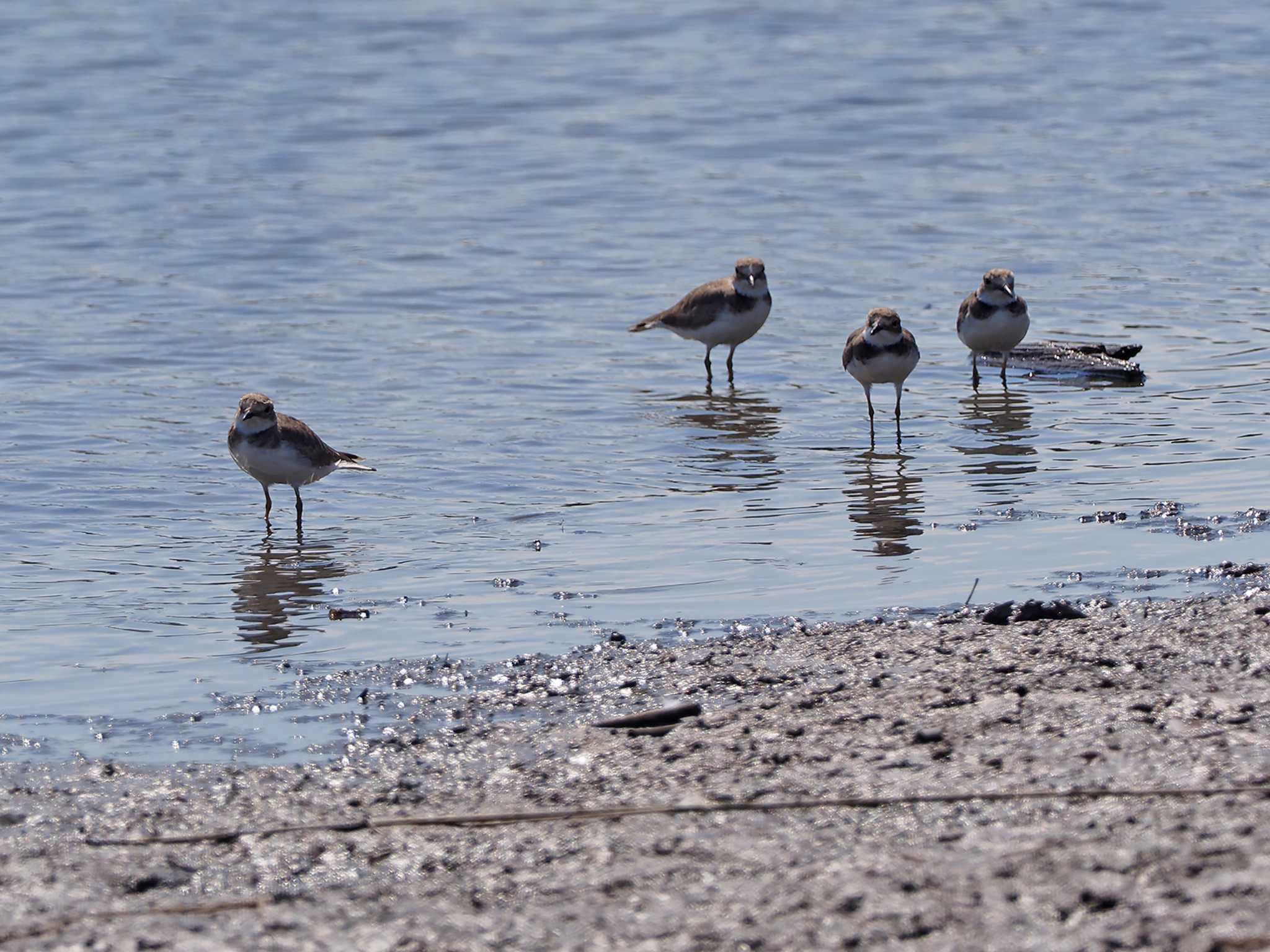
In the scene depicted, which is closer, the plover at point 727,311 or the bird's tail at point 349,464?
the bird's tail at point 349,464

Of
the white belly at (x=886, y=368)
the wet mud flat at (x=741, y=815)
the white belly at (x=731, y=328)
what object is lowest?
the wet mud flat at (x=741, y=815)

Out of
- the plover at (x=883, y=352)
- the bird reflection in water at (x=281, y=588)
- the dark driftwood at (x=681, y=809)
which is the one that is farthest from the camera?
the plover at (x=883, y=352)

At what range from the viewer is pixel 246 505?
1227 cm

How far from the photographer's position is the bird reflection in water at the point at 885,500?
34.9 ft

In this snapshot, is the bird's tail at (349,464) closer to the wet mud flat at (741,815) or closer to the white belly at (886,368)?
the white belly at (886,368)

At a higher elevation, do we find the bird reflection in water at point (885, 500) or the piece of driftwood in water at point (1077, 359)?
the piece of driftwood in water at point (1077, 359)

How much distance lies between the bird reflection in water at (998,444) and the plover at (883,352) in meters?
0.70

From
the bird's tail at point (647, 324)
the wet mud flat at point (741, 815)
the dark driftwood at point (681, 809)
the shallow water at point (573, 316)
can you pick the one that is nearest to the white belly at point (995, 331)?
the shallow water at point (573, 316)

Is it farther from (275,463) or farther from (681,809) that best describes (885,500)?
(681,809)

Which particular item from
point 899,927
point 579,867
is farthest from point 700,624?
point 899,927

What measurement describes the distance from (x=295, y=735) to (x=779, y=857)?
2515 mm

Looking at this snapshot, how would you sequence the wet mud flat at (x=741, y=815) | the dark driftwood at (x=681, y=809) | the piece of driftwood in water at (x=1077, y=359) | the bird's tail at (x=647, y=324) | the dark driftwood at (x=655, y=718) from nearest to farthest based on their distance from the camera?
the wet mud flat at (x=741, y=815)
the dark driftwood at (x=681, y=809)
the dark driftwood at (x=655, y=718)
the piece of driftwood in water at (x=1077, y=359)
the bird's tail at (x=647, y=324)

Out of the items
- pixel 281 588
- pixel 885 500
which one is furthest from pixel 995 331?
pixel 281 588

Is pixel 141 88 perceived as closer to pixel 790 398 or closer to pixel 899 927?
pixel 790 398
